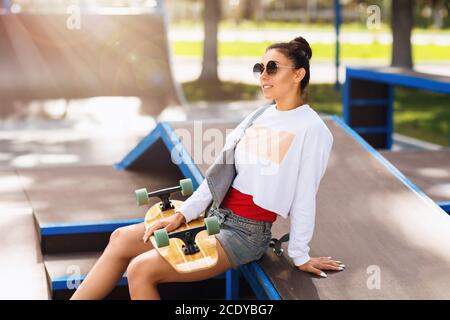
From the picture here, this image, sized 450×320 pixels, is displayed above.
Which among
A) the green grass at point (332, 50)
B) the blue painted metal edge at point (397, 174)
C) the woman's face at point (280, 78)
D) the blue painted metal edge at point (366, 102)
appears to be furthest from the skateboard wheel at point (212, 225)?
the green grass at point (332, 50)

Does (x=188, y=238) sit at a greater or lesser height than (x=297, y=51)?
lesser

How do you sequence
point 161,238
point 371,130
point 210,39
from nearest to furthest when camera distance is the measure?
point 161,238 < point 371,130 < point 210,39

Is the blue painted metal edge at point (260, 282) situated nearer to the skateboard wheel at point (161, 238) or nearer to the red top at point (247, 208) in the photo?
the red top at point (247, 208)

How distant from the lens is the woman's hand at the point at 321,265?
3.86 m

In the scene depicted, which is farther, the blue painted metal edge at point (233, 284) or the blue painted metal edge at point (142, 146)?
the blue painted metal edge at point (142, 146)

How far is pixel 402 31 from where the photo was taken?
16359 millimetres

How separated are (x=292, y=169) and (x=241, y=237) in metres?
0.42

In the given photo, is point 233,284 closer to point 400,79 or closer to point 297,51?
point 297,51

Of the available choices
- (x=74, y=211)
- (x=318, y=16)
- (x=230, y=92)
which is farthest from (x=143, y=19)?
Answer: (x=318, y=16)

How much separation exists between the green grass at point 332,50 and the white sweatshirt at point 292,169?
19.1 metres

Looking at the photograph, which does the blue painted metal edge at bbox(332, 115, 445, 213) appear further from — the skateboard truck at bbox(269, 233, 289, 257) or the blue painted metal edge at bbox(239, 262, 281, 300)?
the blue painted metal edge at bbox(239, 262, 281, 300)

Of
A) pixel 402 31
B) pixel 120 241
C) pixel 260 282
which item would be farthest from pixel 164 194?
pixel 402 31

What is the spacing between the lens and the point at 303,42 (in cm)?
382

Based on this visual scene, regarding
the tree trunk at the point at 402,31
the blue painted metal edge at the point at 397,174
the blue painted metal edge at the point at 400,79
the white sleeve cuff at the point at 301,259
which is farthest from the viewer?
the tree trunk at the point at 402,31
